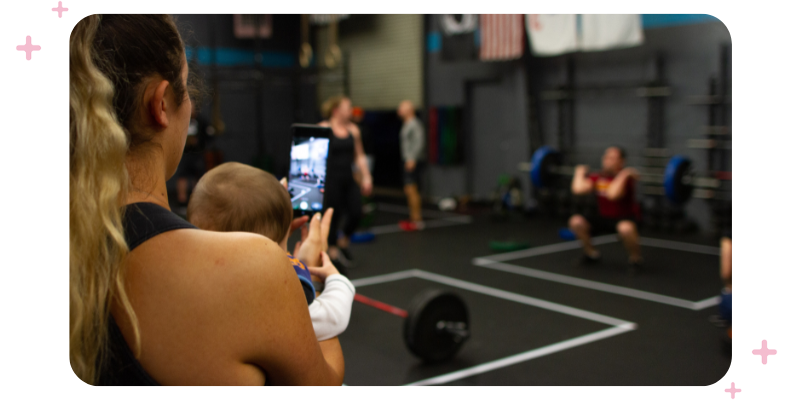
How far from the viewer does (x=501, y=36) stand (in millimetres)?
8680

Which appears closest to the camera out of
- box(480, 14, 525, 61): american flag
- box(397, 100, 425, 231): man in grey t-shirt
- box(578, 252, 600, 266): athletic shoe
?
box(578, 252, 600, 266): athletic shoe

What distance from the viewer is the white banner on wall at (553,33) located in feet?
25.4

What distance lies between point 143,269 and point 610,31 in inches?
285

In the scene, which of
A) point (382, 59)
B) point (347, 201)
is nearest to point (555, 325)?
point (347, 201)

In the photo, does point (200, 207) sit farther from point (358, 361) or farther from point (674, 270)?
point (674, 270)

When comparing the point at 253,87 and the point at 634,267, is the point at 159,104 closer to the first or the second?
the point at 634,267

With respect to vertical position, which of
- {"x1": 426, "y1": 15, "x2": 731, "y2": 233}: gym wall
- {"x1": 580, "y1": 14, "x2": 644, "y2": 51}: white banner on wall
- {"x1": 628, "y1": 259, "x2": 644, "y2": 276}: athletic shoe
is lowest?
{"x1": 628, "y1": 259, "x2": 644, "y2": 276}: athletic shoe

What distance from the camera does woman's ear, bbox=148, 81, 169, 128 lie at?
0.80 meters

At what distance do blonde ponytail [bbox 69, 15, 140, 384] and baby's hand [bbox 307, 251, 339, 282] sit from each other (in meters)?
0.44

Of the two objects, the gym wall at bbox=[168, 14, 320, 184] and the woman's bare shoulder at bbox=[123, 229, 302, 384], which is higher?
the gym wall at bbox=[168, 14, 320, 184]

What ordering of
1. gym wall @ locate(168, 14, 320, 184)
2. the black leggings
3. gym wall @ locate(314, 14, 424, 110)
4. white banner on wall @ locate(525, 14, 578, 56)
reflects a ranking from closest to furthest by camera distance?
the black leggings
white banner on wall @ locate(525, 14, 578, 56)
gym wall @ locate(314, 14, 424, 110)
gym wall @ locate(168, 14, 320, 184)
